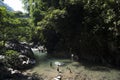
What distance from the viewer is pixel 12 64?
26156 millimetres

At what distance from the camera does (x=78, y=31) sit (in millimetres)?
29312

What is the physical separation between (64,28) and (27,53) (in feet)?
25.3

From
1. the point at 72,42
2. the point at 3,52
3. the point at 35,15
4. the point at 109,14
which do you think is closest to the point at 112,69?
the point at 109,14

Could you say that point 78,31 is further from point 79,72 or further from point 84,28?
point 79,72

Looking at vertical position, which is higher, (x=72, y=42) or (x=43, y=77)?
(x=72, y=42)

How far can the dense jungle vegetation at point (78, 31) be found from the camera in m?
22.6

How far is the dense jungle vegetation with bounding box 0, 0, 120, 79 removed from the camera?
22.6 m

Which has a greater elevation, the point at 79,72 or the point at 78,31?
the point at 78,31

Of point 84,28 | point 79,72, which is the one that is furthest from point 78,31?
point 79,72

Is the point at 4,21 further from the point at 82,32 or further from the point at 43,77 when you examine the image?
the point at 82,32

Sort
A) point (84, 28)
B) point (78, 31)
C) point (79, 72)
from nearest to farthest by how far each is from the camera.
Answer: point (79, 72)
point (84, 28)
point (78, 31)

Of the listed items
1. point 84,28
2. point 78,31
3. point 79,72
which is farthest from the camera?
point 78,31

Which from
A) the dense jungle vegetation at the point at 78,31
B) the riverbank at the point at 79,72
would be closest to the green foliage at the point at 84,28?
the dense jungle vegetation at the point at 78,31

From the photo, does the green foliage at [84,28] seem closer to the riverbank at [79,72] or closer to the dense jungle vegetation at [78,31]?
the dense jungle vegetation at [78,31]
